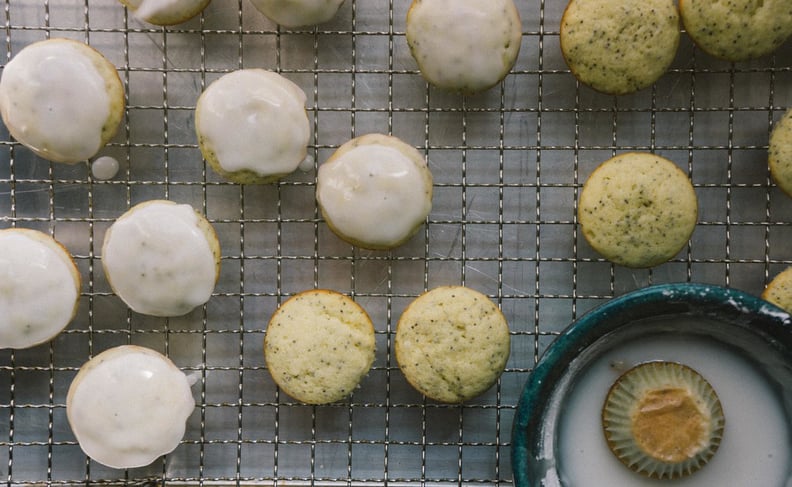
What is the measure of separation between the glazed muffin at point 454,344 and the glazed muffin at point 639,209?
209 mm

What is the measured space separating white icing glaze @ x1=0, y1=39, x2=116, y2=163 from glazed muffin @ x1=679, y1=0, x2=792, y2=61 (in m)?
0.92

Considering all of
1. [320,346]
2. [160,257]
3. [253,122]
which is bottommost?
[320,346]

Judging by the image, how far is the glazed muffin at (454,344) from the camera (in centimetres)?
115

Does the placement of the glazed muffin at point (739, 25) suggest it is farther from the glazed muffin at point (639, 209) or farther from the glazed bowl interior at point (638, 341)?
the glazed bowl interior at point (638, 341)

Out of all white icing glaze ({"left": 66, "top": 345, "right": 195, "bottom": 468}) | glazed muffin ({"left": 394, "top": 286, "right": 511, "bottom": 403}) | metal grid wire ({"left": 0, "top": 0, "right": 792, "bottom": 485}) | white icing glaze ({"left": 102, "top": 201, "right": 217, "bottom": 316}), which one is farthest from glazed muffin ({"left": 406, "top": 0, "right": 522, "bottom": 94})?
white icing glaze ({"left": 66, "top": 345, "right": 195, "bottom": 468})

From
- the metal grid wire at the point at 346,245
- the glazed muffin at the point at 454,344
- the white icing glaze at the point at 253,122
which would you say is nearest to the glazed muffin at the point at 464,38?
the metal grid wire at the point at 346,245

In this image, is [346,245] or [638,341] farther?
[346,245]

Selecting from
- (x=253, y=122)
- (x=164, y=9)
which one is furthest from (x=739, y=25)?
(x=164, y=9)

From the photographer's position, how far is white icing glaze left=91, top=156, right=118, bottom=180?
1248mm

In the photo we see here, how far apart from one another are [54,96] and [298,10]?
40 cm

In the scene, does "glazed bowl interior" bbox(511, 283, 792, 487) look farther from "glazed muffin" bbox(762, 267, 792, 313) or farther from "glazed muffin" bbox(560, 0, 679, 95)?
"glazed muffin" bbox(560, 0, 679, 95)

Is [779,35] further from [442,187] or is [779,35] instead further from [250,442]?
[250,442]

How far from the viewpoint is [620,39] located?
114cm

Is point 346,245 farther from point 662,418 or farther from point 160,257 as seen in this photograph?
point 662,418
